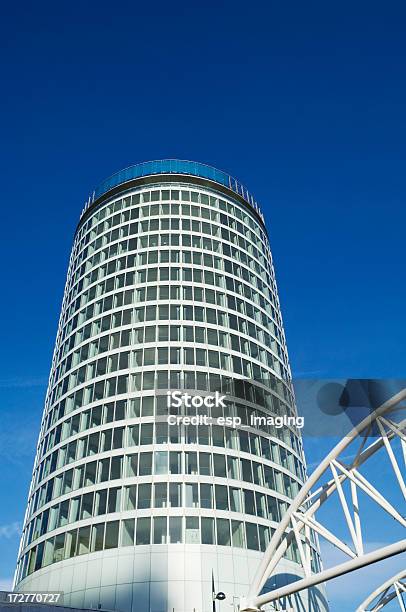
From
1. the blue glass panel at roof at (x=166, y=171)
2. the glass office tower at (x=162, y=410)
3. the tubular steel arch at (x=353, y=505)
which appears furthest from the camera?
the blue glass panel at roof at (x=166, y=171)

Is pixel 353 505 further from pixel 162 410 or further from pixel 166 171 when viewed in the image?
pixel 166 171

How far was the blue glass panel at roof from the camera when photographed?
266 ft

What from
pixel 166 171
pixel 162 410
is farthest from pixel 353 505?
pixel 166 171

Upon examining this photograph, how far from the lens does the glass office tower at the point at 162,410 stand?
165 ft

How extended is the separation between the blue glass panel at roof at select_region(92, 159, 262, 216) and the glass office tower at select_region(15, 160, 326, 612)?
26 cm

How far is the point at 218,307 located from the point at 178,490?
2347 cm

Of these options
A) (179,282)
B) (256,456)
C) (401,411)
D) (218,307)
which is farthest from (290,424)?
(401,411)

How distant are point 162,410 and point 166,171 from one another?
37122 mm

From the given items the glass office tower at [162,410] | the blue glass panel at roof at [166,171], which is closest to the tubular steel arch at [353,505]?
the glass office tower at [162,410]

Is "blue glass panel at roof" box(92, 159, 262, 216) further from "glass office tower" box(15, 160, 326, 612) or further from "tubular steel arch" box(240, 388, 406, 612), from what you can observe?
"tubular steel arch" box(240, 388, 406, 612)

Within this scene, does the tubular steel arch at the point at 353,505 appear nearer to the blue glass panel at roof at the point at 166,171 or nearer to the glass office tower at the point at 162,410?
the glass office tower at the point at 162,410

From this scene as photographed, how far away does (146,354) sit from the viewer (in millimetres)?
63250

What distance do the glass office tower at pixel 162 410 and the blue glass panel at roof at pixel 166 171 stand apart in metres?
0.26

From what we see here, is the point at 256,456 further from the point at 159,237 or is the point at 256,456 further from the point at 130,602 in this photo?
the point at 159,237
